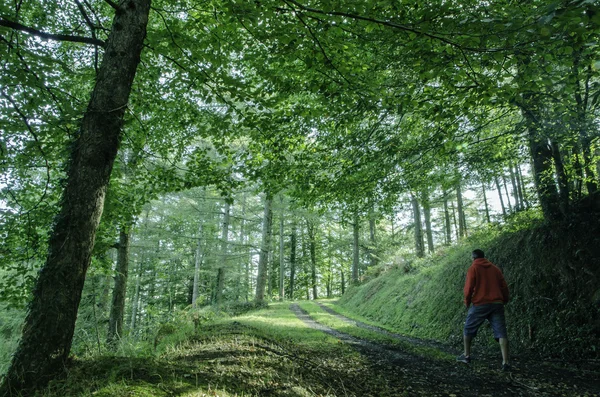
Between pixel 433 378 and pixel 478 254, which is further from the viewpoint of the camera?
pixel 478 254

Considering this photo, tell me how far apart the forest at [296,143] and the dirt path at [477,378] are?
7 cm

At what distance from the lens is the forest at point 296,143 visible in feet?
11.1

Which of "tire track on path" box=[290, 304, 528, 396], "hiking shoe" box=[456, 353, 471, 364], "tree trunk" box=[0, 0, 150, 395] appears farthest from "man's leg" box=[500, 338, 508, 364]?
"tree trunk" box=[0, 0, 150, 395]

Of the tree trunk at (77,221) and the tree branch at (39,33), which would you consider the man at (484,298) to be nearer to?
the tree trunk at (77,221)

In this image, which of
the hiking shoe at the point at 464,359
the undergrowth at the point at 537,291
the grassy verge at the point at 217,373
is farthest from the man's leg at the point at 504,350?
the grassy verge at the point at 217,373

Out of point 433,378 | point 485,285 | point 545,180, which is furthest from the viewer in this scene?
point 545,180

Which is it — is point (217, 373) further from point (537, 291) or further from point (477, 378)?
point (537, 291)

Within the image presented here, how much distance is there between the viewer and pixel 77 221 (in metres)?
3.29

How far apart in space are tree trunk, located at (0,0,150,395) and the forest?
0.02m

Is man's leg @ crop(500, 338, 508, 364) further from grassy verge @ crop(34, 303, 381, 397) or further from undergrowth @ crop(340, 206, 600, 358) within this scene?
grassy verge @ crop(34, 303, 381, 397)

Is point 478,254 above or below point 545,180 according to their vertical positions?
below

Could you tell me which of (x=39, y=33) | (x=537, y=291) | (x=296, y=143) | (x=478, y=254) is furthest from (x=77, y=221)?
(x=537, y=291)

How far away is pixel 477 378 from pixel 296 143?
196 inches

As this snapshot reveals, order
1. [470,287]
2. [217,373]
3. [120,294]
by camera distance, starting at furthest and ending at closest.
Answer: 1. [120,294]
2. [470,287]
3. [217,373]
